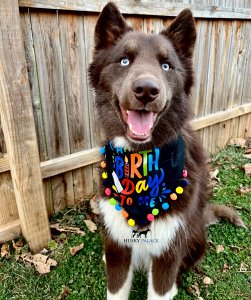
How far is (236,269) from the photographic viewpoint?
102 inches

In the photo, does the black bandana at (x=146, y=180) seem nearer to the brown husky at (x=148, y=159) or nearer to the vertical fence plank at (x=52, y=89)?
the brown husky at (x=148, y=159)

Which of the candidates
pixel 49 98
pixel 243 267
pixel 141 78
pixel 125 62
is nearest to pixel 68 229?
pixel 49 98

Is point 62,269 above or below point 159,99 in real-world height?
below

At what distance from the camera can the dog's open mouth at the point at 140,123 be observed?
165 centimetres

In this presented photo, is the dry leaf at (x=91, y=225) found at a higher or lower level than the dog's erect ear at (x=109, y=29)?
lower

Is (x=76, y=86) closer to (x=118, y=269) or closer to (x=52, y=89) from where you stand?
(x=52, y=89)

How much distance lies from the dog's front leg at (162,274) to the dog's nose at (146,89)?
3.49 feet

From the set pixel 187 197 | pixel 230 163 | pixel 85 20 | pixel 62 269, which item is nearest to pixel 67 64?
pixel 85 20

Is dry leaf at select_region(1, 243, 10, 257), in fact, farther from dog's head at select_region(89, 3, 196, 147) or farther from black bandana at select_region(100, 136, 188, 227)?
dog's head at select_region(89, 3, 196, 147)

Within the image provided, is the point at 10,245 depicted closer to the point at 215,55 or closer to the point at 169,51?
the point at 169,51

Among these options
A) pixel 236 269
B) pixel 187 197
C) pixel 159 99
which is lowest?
pixel 236 269

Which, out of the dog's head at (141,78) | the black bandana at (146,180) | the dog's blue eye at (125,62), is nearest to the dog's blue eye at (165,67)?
the dog's head at (141,78)

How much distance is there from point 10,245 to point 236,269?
2016 mm

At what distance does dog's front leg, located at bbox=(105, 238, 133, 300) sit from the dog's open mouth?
2.72 feet
